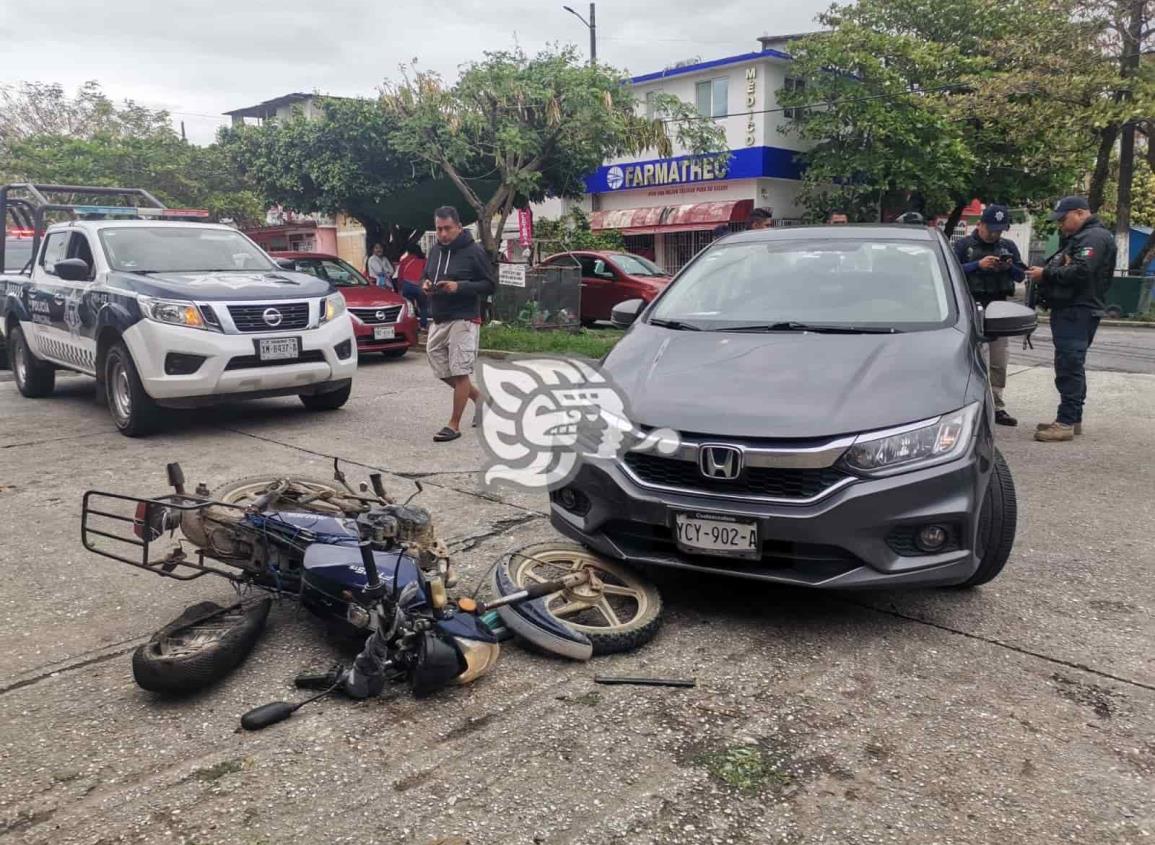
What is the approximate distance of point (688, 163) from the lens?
96.4 feet

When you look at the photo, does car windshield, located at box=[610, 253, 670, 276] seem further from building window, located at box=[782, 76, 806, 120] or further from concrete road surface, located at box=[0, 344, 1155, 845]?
building window, located at box=[782, 76, 806, 120]

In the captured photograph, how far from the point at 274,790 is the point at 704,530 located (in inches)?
64.9

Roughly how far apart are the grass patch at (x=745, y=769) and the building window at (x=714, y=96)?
28.3m

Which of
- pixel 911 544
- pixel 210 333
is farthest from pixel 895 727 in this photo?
pixel 210 333

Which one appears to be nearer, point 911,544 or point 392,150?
point 911,544

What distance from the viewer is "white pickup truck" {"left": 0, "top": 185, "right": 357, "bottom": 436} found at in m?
6.72

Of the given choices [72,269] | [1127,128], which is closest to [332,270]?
[72,269]

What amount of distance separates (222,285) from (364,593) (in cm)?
485

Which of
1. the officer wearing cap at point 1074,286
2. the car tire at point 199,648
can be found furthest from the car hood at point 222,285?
the officer wearing cap at point 1074,286

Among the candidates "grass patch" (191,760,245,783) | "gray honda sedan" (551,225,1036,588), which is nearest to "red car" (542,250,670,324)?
"gray honda sedan" (551,225,1036,588)

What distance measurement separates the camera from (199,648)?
303 centimetres

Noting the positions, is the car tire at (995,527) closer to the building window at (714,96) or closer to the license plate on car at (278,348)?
the license plate on car at (278,348)

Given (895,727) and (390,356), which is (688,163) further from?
(895,727)

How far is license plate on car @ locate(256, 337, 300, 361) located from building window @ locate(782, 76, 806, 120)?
2378 centimetres
